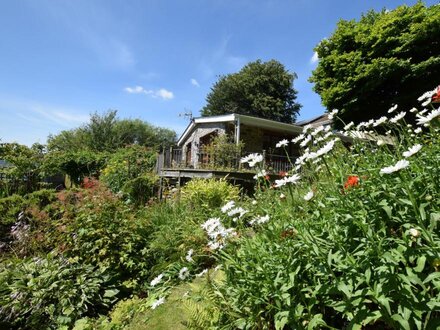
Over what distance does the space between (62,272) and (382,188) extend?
353 centimetres

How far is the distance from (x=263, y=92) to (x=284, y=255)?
29156 millimetres

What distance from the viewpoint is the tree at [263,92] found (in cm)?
2892

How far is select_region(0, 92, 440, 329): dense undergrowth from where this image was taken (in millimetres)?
1375

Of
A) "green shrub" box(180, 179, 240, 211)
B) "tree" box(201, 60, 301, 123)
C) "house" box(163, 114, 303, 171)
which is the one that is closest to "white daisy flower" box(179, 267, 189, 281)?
"green shrub" box(180, 179, 240, 211)

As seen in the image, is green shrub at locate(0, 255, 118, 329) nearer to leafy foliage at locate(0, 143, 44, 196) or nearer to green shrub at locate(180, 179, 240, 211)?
green shrub at locate(180, 179, 240, 211)

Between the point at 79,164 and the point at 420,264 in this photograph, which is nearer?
the point at 420,264

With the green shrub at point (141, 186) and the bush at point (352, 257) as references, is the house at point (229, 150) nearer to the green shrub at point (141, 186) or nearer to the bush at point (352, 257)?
the green shrub at point (141, 186)

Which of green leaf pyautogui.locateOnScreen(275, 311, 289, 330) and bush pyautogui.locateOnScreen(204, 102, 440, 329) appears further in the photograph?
green leaf pyautogui.locateOnScreen(275, 311, 289, 330)

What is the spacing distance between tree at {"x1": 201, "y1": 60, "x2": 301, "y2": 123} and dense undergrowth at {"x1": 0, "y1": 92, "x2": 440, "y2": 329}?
25510 mm

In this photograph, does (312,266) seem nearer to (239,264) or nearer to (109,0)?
(239,264)

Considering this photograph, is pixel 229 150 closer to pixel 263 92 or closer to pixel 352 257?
pixel 352 257

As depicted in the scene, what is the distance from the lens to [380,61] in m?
10.7

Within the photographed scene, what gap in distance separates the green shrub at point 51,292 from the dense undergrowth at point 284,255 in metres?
0.01

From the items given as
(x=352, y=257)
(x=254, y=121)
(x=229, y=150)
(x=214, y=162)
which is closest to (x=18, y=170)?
(x=214, y=162)
